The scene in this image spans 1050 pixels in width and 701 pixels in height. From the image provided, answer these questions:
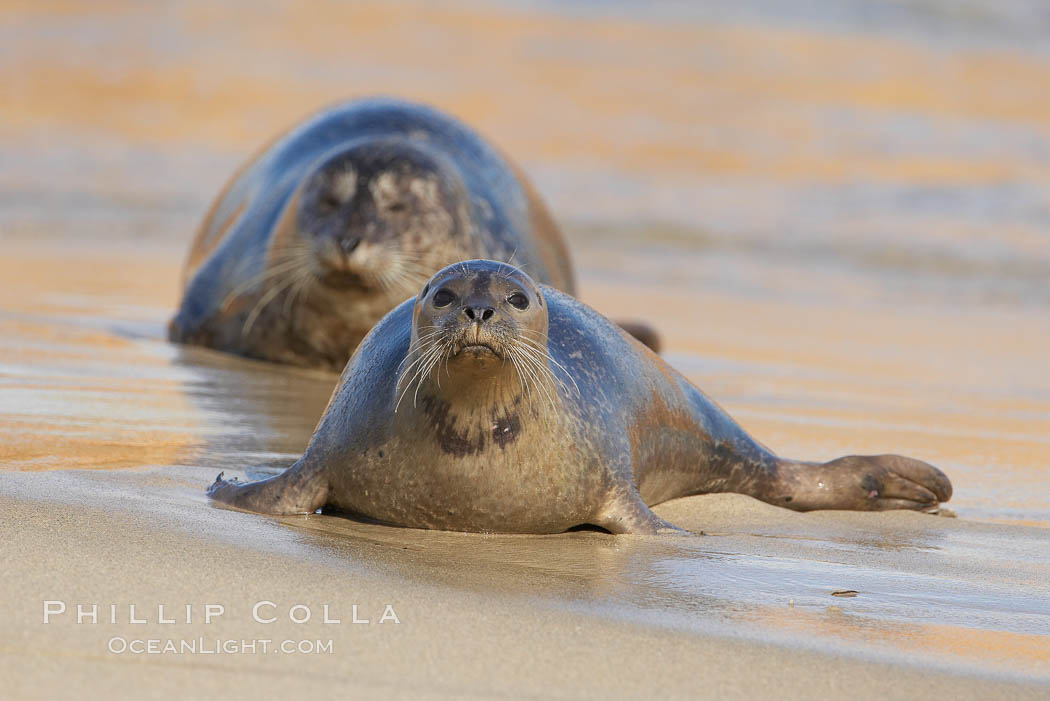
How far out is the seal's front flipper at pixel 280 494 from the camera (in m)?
4.30

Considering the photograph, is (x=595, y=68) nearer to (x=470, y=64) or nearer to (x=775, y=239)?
(x=470, y=64)

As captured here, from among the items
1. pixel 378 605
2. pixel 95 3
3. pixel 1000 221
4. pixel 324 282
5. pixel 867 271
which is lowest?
pixel 378 605

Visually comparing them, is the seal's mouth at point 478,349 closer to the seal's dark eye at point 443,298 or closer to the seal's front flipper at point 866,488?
the seal's dark eye at point 443,298

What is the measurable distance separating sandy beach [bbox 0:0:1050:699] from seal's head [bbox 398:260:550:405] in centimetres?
43

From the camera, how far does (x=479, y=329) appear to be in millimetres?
3955

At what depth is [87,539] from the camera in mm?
3691

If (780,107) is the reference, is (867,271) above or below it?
below

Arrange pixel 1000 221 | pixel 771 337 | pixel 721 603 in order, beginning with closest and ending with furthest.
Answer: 1. pixel 721 603
2. pixel 771 337
3. pixel 1000 221

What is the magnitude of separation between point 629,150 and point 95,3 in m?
12.0

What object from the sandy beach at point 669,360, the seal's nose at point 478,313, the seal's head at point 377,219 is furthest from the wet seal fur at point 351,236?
the seal's nose at point 478,313

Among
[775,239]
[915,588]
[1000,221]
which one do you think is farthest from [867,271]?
[915,588]

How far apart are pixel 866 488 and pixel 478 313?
5.07ft

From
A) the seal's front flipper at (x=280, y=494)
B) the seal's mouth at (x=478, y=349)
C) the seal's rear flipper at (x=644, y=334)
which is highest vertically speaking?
the seal's rear flipper at (x=644, y=334)

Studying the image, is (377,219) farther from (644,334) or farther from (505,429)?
(505,429)
